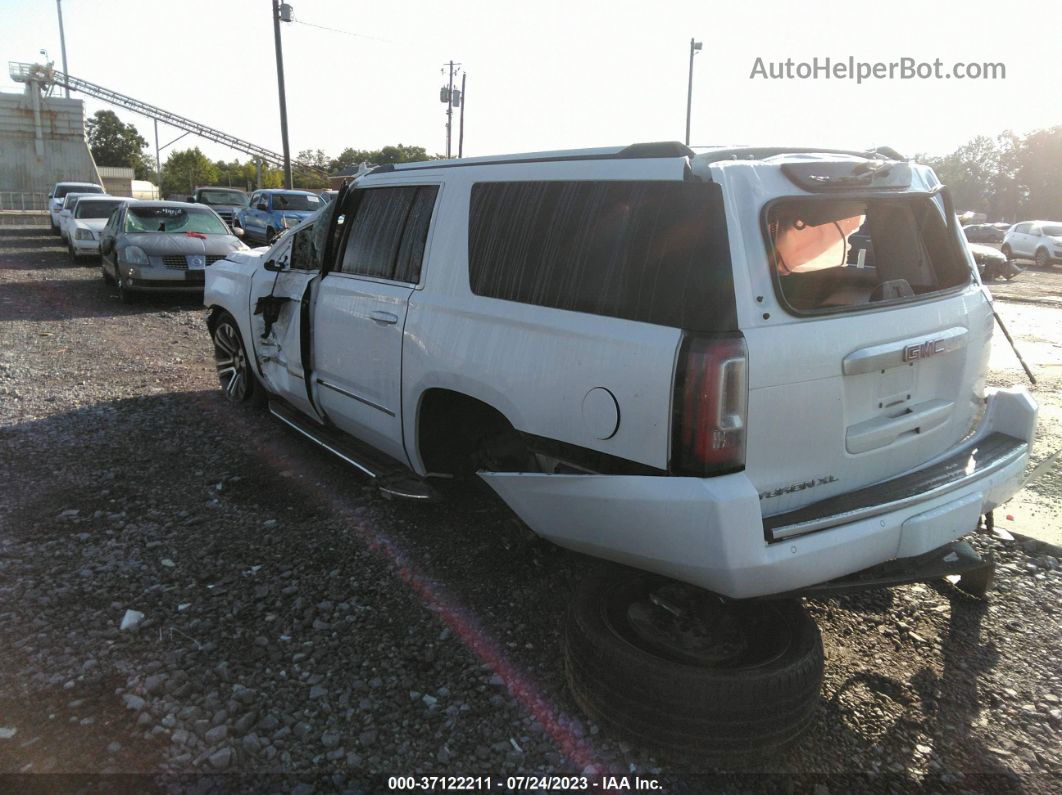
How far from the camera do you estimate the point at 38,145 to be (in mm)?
54719

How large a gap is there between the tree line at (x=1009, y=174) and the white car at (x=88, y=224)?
178 ft

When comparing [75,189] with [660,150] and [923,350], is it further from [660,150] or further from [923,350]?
[923,350]

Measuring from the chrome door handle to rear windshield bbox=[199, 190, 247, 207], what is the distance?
78.3 ft

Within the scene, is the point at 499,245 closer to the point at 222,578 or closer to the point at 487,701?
the point at 487,701

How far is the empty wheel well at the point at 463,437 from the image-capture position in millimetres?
3605

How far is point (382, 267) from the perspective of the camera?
415 centimetres

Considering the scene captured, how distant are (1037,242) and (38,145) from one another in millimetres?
59990

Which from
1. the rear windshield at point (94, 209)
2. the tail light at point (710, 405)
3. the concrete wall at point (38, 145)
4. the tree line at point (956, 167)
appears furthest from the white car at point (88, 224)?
the concrete wall at point (38, 145)

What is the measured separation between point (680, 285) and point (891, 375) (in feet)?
3.08

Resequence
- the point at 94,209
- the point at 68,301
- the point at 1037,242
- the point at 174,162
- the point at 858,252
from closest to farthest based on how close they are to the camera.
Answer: the point at 858,252 < the point at 68,301 < the point at 94,209 < the point at 1037,242 < the point at 174,162

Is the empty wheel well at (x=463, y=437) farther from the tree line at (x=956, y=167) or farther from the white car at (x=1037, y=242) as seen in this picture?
the tree line at (x=956, y=167)

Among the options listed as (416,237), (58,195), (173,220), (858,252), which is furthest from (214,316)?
(58,195)

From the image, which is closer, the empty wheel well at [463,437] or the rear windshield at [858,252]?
the rear windshield at [858,252]

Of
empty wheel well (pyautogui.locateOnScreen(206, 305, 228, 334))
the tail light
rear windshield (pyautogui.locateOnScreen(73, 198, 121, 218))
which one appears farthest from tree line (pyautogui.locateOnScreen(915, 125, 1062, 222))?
the tail light
